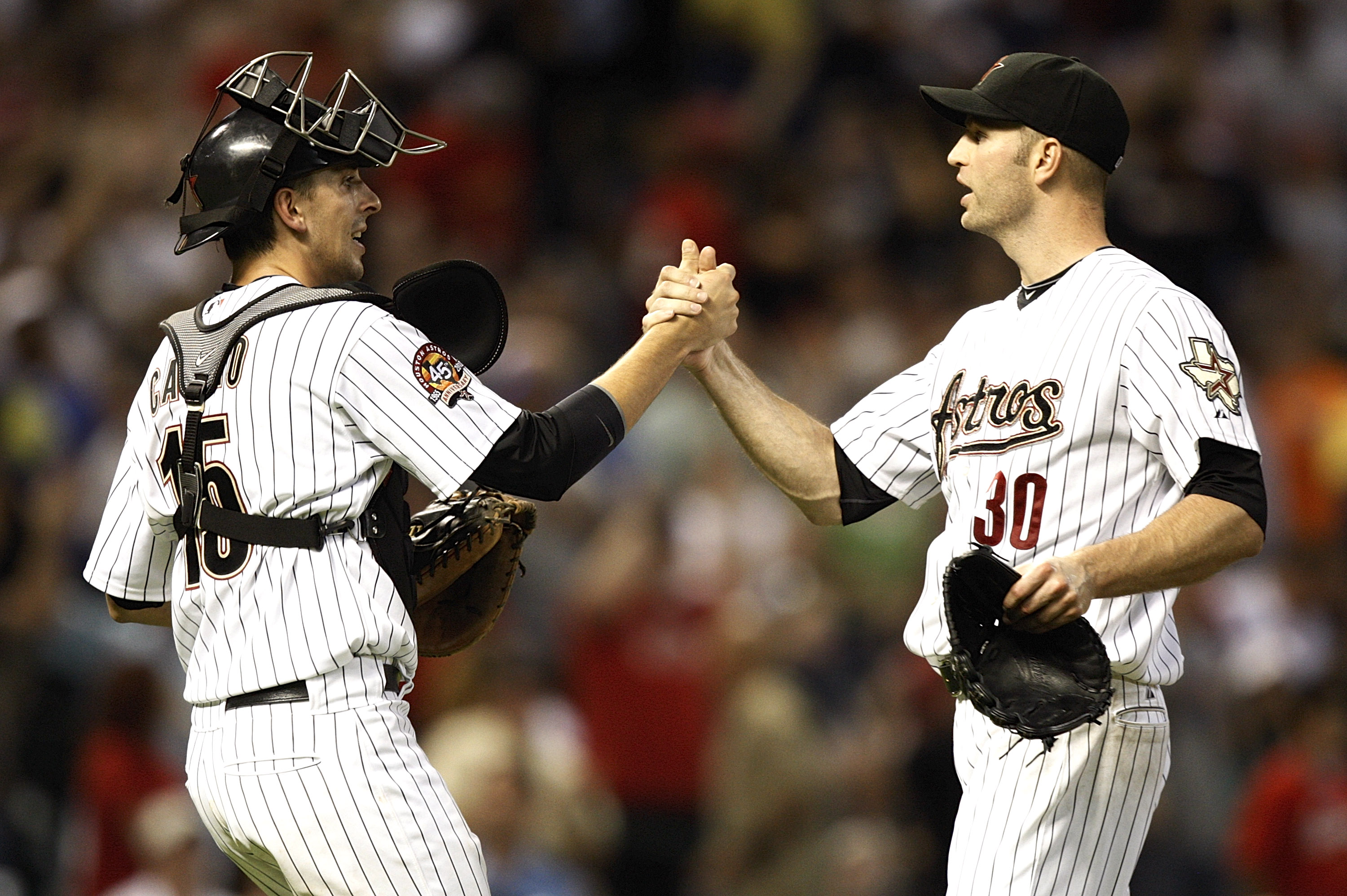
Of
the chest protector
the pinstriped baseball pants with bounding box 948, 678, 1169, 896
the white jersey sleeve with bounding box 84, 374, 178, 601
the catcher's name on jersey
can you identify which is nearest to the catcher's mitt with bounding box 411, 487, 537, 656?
the chest protector

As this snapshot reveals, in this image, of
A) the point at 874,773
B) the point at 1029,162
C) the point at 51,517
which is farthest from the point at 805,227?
the point at 1029,162

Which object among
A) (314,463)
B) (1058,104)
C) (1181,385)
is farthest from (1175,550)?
(314,463)

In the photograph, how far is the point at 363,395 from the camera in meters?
3.68

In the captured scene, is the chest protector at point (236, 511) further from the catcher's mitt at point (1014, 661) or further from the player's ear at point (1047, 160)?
the player's ear at point (1047, 160)

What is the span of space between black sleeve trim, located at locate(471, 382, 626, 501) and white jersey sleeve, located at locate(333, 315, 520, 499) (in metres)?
0.04

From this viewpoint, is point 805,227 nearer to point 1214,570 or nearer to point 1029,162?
point 1029,162

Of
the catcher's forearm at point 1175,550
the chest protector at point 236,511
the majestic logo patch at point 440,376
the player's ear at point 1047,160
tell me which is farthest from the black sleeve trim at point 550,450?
the player's ear at point 1047,160

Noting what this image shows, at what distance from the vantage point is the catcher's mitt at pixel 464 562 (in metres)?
4.10

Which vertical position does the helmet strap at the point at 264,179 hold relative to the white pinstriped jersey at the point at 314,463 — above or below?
above

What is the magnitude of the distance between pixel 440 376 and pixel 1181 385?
5.07 ft

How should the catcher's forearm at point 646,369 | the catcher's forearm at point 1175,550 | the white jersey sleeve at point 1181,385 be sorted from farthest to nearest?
the catcher's forearm at point 646,369 → the white jersey sleeve at point 1181,385 → the catcher's forearm at point 1175,550

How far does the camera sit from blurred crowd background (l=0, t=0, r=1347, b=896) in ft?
24.8

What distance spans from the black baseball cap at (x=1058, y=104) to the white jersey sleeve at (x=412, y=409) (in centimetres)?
140

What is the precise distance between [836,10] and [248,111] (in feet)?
28.0
